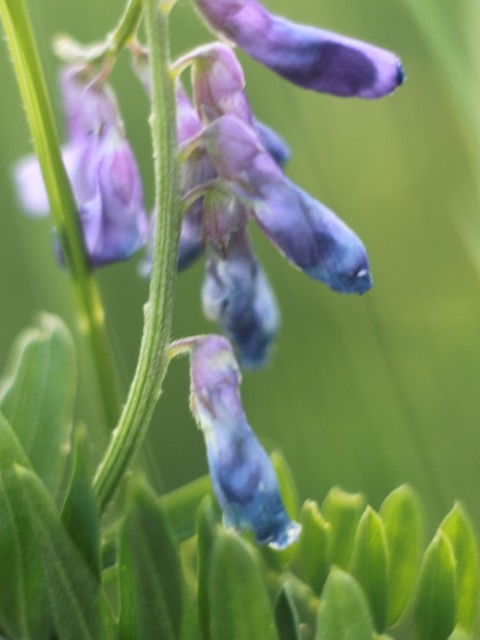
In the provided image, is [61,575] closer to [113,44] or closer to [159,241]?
[159,241]

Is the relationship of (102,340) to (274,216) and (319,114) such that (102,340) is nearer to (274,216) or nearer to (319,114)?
(274,216)

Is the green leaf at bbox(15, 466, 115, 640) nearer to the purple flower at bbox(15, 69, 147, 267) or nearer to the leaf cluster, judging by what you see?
the leaf cluster

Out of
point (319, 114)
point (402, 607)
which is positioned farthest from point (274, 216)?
point (319, 114)

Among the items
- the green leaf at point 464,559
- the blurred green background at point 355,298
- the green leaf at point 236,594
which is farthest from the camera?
the blurred green background at point 355,298

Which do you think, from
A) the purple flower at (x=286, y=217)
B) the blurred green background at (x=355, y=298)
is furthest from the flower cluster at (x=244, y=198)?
the blurred green background at (x=355, y=298)

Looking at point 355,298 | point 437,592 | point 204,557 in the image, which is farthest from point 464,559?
point 355,298

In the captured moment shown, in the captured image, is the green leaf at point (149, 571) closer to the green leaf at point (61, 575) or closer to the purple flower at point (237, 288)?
the green leaf at point (61, 575)
